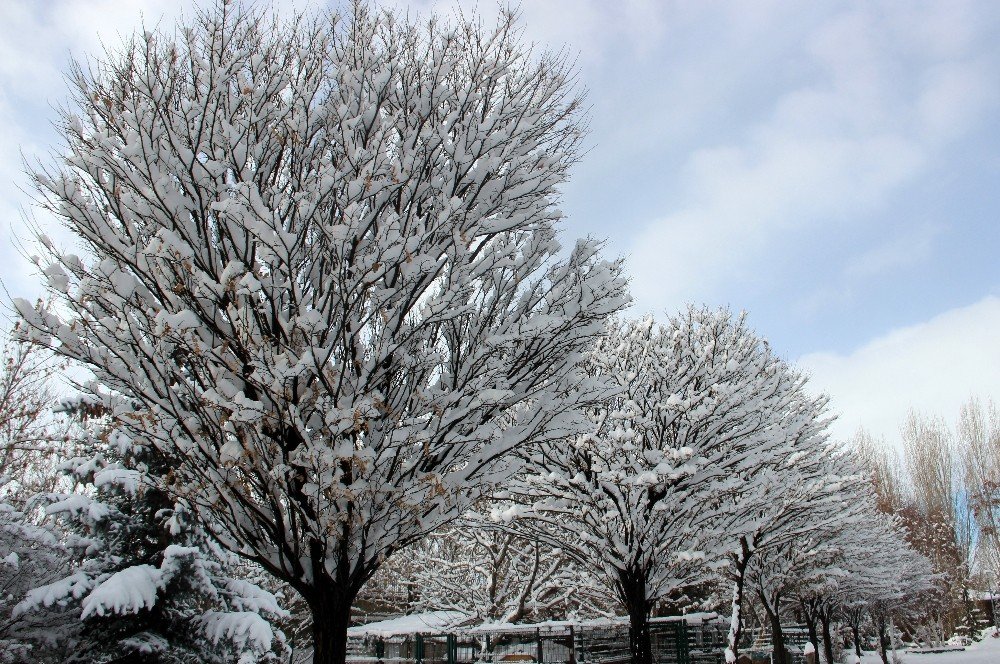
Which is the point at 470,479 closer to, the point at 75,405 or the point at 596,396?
the point at 596,396

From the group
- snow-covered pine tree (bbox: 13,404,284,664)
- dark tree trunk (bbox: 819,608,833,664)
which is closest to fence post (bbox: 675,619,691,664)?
snow-covered pine tree (bbox: 13,404,284,664)

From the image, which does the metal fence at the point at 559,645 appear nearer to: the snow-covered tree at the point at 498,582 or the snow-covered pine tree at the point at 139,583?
the snow-covered tree at the point at 498,582

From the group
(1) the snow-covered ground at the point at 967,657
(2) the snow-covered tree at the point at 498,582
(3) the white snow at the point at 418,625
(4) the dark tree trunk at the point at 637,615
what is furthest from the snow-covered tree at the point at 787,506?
(1) the snow-covered ground at the point at 967,657

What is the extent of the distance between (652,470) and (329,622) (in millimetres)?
5543

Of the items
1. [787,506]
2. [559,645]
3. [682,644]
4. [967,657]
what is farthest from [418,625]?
[967,657]

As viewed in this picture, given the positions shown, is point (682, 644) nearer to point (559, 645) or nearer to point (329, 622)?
point (559, 645)

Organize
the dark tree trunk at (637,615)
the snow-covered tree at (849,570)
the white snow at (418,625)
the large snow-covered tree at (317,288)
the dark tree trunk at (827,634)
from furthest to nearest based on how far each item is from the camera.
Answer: the dark tree trunk at (827,634) → the white snow at (418,625) → the snow-covered tree at (849,570) → the dark tree trunk at (637,615) → the large snow-covered tree at (317,288)

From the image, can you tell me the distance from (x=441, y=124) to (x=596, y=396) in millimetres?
2395

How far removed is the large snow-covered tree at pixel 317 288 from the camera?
3680 millimetres

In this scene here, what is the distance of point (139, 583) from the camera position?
7.91 meters

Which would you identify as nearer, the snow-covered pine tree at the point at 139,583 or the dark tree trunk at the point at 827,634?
the snow-covered pine tree at the point at 139,583

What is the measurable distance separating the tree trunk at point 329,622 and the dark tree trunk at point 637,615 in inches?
242

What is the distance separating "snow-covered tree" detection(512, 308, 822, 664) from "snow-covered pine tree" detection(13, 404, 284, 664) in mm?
4526

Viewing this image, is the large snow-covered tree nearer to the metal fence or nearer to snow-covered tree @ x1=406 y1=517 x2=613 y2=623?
the metal fence
